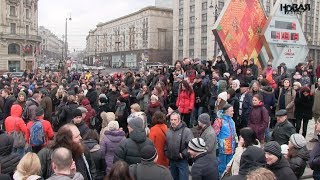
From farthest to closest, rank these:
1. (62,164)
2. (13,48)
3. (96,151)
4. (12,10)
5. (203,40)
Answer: (203,40) < (12,10) < (13,48) < (96,151) < (62,164)

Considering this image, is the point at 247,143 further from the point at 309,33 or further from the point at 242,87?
the point at 309,33

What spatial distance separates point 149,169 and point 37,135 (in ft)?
10.8

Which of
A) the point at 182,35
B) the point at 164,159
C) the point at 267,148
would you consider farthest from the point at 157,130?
the point at 182,35

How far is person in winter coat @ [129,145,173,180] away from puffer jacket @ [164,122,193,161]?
70.5 inches

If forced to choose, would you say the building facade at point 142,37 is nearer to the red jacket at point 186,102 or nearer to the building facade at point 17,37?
the building facade at point 17,37

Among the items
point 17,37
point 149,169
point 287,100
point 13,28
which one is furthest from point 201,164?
point 13,28

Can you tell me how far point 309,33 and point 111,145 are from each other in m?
83.9

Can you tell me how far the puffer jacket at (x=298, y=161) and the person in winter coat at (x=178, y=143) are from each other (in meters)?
1.82

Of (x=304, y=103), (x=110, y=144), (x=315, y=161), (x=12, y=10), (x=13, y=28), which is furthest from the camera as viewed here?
(x=12, y=10)

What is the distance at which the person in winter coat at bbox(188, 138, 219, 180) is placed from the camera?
196 inches

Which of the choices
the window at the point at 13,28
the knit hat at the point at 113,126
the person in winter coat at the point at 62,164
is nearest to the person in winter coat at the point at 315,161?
the knit hat at the point at 113,126

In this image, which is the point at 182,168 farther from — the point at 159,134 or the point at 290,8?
the point at 290,8

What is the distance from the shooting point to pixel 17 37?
68.6 m

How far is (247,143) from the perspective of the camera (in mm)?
5203
